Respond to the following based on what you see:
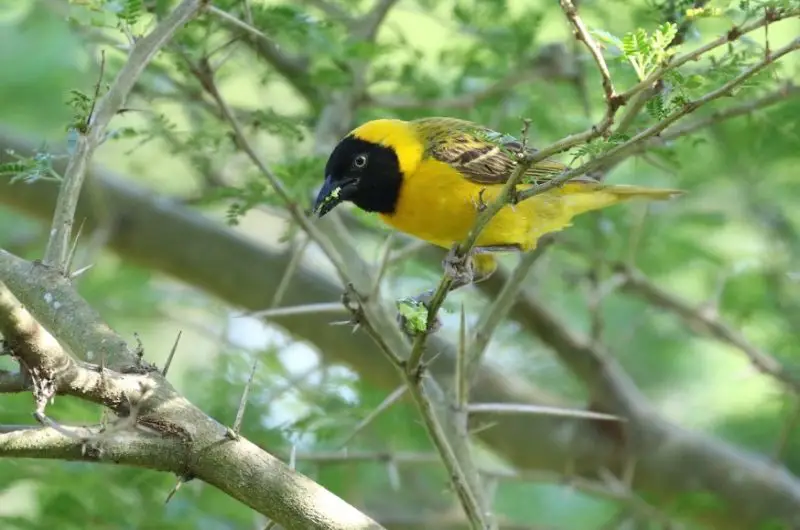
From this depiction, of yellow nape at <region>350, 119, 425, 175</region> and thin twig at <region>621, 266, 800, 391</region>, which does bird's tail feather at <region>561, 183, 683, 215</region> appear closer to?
thin twig at <region>621, 266, 800, 391</region>

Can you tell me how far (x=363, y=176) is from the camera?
3.74 meters

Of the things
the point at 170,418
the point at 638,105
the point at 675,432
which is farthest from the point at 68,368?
the point at 675,432

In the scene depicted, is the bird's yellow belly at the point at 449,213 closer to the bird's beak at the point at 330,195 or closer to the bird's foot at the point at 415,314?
the bird's beak at the point at 330,195

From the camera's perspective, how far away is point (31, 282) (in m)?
2.11

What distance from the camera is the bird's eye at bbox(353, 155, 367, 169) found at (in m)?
3.76

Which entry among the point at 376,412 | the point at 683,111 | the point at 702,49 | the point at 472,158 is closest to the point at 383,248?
the point at 472,158

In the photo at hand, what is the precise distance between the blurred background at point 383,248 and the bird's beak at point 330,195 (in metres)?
0.09

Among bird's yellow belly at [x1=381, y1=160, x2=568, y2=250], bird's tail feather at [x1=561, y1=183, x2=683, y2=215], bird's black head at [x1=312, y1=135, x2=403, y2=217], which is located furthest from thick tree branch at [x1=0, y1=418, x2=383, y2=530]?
bird's tail feather at [x1=561, y1=183, x2=683, y2=215]

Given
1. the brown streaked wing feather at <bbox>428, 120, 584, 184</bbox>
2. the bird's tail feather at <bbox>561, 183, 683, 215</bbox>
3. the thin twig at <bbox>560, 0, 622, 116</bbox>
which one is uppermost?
the thin twig at <bbox>560, 0, 622, 116</bbox>

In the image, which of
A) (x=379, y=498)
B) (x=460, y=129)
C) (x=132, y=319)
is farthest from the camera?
(x=379, y=498)

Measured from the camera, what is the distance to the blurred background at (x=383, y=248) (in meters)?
3.63

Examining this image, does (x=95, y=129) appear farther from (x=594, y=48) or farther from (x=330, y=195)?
(x=330, y=195)

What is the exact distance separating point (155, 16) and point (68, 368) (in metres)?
1.73

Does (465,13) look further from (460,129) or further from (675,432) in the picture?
(675,432)
